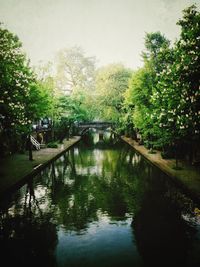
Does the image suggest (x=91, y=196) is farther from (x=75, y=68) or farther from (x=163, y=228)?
(x=75, y=68)

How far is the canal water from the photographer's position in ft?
28.4

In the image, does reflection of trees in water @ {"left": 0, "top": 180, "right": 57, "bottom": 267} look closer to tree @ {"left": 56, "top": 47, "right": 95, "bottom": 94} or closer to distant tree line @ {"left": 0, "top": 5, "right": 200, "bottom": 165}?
distant tree line @ {"left": 0, "top": 5, "right": 200, "bottom": 165}

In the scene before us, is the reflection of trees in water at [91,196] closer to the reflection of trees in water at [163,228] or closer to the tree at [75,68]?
the reflection of trees in water at [163,228]

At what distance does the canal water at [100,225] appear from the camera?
8.65 metres

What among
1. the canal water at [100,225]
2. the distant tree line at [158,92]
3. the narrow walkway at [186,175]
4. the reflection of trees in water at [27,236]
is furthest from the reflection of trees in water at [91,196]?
the distant tree line at [158,92]

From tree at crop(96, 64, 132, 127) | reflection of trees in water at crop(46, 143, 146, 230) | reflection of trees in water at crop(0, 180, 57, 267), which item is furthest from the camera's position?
tree at crop(96, 64, 132, 127)

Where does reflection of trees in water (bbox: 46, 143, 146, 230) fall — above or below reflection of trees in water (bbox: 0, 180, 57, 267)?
above

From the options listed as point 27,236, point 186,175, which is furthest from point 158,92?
point 27,236

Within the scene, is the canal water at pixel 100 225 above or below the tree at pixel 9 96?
below

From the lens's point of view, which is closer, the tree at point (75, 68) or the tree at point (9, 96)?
the tree at point (9, 96)

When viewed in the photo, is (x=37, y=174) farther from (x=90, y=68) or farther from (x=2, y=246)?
(x=90, y=68)

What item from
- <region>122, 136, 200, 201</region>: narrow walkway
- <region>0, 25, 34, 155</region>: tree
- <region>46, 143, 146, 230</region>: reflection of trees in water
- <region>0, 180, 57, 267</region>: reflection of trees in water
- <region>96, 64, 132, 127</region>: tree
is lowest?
<region>0, 180, 57, 267</region>: reflection of trees in water

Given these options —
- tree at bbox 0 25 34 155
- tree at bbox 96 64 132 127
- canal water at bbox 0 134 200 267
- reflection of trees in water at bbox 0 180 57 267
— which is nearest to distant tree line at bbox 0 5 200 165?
tree at bbox 0 25 34 155

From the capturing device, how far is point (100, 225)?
11266 mm
